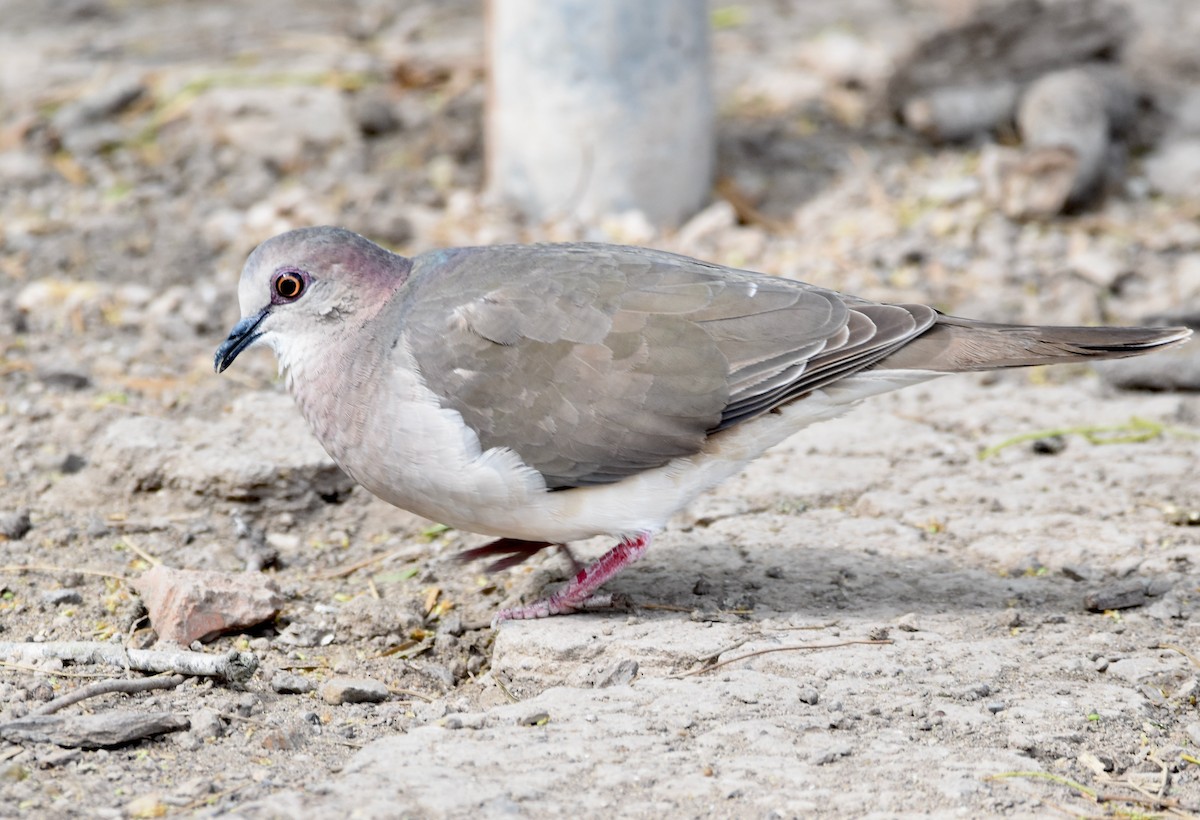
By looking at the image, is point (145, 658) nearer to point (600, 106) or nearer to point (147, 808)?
point (147, 808)

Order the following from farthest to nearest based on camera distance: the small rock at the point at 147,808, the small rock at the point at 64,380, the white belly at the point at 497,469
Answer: the small rock at the point at 64,380 → the white belly at the point at 497,469 → the small rock at the point at 147,808

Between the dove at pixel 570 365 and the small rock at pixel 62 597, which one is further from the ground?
the dove at pixel 570 365

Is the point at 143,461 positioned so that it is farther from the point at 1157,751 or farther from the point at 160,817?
the point at 1157,751

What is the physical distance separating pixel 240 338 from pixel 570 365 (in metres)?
0.97

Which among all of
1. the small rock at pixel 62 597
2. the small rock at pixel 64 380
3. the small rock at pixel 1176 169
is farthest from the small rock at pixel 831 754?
the small rock at pixel 1176 169

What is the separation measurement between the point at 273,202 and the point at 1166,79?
16.5 feet

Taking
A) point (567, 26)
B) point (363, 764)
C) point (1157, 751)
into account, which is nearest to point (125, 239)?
point (567, 26)

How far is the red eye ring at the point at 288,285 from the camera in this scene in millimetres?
4020

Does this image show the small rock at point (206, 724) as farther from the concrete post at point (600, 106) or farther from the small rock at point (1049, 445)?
the concrete post at point (600, 106)

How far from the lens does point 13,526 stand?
4.41 metres

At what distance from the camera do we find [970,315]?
621 cm

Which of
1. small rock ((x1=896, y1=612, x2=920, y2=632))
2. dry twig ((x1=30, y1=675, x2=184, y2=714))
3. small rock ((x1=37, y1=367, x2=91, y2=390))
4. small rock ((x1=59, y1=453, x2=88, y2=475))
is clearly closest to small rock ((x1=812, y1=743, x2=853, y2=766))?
small rock ((x1=896, y1=612, x2=920, y2=632))

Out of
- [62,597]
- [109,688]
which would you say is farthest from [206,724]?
[62,597]

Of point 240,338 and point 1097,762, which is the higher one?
point 240,338
